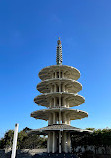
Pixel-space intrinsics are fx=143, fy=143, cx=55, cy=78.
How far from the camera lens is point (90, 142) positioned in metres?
46.0

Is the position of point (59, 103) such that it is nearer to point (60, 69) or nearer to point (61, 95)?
point (61, 95)

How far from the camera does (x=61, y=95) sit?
33.9m

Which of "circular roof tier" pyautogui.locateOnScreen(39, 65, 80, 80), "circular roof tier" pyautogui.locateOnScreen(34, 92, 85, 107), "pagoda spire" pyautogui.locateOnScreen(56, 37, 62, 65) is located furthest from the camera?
"pagoda spire" pyautogui.locateOnScreen(56, 37, 62, 65)

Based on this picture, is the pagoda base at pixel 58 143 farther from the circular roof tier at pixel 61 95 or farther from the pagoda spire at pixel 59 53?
the pagoda spire at pixel 59 53

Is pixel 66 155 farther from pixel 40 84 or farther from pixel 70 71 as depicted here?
pixel 70 71

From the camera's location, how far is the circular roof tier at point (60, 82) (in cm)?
3493

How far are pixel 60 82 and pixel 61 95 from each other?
3648mm

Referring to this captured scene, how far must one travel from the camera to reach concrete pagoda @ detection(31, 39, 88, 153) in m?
30.1

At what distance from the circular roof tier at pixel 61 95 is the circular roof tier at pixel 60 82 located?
3554 millimetres

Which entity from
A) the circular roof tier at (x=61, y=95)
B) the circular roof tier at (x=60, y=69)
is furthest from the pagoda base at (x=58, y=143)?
the circular roof tier at (x=60, y=69)

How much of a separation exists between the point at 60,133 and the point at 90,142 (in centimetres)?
2066

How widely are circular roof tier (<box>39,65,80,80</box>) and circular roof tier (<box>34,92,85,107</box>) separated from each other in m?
6.98

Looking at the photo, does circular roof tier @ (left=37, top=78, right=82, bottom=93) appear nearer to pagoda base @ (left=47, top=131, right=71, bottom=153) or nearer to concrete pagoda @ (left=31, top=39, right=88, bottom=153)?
A: concrete pagoda @ (left=31, top=39, right=88, bottom=153)

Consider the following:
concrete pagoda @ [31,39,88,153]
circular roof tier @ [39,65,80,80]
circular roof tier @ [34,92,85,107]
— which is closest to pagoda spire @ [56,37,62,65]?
concrete pagoda @ [31,39,88,153]
